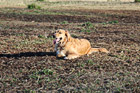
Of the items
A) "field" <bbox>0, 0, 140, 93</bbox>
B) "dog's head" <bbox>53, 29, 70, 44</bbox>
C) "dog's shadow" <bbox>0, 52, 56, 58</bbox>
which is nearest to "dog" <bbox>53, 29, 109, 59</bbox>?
"dog's head" <bbox>53, 29, 70, 44</bbox>

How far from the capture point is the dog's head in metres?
9.19

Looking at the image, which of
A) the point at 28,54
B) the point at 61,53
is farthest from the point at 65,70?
the point at 28,54

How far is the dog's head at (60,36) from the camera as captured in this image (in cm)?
919

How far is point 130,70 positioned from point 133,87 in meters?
1.58

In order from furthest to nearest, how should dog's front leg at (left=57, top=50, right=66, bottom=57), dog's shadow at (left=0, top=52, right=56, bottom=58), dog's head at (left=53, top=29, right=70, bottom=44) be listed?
dog's shadow at (left=0, top=52, right=56, bottom=58), dog's front leg at (left=57, top=50, right=66, bottom=57), dog's head at (left=53, top=29, right=70, bottom=44)

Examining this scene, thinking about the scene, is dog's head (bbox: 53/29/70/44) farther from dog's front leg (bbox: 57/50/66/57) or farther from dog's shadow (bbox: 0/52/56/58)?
dog's shadow (bbox: 0/52/56/58)

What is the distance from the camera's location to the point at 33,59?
9406mm

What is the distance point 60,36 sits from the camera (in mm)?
9195

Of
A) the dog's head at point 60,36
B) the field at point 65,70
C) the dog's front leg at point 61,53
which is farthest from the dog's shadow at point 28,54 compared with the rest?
the dog's head at point 60,36

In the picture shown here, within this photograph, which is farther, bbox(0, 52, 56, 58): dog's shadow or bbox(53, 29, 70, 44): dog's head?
bbox(0, 52, 56, 58): dog's shadow

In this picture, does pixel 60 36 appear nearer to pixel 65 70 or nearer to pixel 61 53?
pixel 61 53

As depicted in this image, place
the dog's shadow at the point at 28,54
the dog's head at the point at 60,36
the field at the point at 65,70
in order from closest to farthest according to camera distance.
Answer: the field at the point at 65,70 → the dog's head at the point at 60,36 → the dog's shadow at the point at 28,54

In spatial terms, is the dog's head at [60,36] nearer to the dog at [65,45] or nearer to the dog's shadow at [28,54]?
the dog at [65,45]

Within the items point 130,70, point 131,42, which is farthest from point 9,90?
point 131,42
